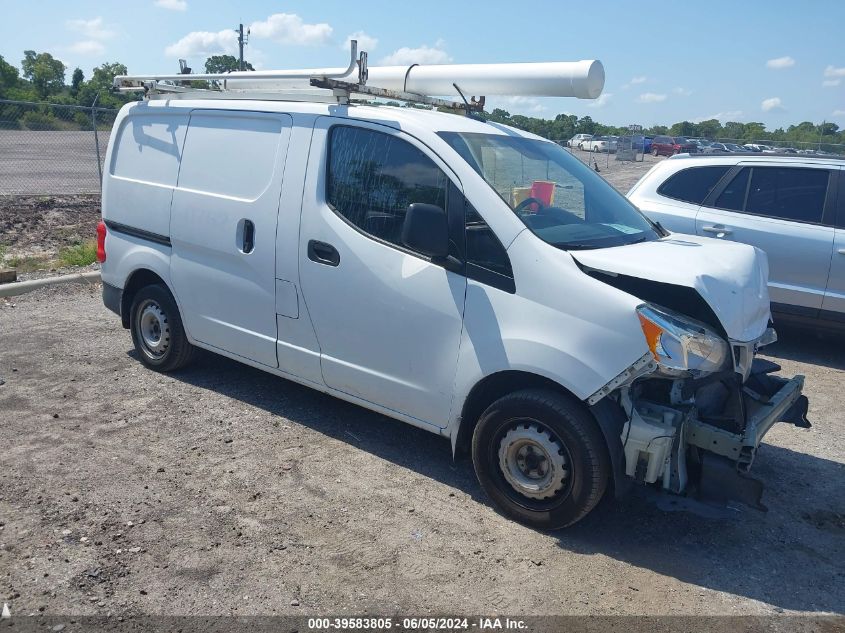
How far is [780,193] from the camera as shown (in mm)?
7188

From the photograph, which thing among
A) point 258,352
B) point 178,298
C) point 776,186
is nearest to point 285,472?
point 258,352

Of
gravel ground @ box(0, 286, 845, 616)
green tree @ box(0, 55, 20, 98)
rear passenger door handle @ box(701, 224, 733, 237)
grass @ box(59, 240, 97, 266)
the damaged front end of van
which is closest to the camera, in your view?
gravel ground @ box(0, 286, 845, 616)

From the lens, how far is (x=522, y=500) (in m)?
3.93

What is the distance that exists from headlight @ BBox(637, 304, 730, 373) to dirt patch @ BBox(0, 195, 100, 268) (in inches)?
322

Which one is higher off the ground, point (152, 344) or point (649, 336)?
point (649, 336)

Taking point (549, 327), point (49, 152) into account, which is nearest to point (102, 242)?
point (549, 327)

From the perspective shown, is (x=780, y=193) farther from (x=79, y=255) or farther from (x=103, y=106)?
(x=103, y=106)

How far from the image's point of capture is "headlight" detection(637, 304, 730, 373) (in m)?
3.43

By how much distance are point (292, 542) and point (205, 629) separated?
710 mm

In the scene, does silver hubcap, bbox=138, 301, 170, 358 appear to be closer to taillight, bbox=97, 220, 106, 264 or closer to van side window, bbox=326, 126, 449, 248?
taillight, bbox=97, 220, 106, 264

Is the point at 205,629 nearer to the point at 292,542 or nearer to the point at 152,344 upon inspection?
the point at 292,542

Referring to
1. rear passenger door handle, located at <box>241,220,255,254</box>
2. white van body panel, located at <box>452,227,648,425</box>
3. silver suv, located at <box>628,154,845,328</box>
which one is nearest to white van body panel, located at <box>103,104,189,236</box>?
rear passenger door handle, located at <box>241,220,255,254</box>

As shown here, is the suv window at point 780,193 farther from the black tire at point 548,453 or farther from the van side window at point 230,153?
the van side window at point 230,153

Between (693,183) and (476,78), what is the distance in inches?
136
